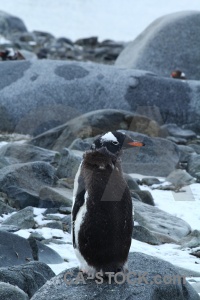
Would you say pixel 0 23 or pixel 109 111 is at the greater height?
pixel 109 111

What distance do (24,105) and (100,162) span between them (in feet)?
A: 21.9

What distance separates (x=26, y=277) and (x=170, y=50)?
32.0 ft

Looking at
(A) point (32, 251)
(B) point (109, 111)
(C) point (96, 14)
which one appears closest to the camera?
(A) point (32, 251)

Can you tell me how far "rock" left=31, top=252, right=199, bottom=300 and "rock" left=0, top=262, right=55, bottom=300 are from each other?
0.36m

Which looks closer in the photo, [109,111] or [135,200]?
[135,200]

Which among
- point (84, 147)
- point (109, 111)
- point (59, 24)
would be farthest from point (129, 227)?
point (59, 24)

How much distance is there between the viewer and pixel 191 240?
649 cm

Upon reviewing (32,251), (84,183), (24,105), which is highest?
(84,183)

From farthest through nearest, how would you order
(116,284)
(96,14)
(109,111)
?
(96,14) → (109,111) → (116,284)

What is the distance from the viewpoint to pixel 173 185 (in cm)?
838

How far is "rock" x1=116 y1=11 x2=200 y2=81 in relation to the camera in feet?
46.2

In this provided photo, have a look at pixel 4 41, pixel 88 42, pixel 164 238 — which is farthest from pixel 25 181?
pixel 88 42

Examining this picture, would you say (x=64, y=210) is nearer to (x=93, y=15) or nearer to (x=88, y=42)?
(x=88, y=42)

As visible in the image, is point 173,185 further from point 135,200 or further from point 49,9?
point 49,9
